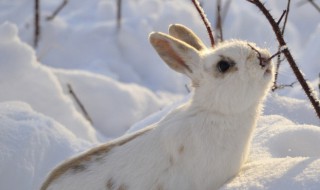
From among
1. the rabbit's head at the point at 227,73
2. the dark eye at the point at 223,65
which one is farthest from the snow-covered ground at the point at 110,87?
the dark eye at the point at 223,65

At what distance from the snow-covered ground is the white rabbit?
0.45 feet

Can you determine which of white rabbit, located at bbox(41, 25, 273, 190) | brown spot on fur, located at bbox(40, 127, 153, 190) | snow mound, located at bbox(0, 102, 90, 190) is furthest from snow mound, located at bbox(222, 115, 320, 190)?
snow mound, located at bbox(0, 102, 90, 190)

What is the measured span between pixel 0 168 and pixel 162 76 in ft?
13.4

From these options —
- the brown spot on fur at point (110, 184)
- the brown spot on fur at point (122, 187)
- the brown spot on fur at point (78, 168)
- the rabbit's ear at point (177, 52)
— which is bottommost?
the brown spot on fur at point (122, 187)

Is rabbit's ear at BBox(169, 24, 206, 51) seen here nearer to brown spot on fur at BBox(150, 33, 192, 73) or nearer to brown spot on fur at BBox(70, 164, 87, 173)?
brown spot on fur at BBox(150, 33, 192, 73)

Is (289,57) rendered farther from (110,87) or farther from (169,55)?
(110,87)

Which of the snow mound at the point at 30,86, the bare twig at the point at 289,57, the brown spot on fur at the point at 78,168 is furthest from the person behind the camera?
the snow mound at the point at 30,86

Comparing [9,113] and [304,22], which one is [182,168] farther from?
[304,22]

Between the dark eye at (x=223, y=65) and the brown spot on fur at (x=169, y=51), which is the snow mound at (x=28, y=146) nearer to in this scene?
the brown spot on fur at (x=169, y=51)

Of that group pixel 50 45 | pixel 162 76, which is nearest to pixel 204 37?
pixel 162 76

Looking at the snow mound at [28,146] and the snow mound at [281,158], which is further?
the snow mound at [28,146]

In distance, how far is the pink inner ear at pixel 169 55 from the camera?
257 cm

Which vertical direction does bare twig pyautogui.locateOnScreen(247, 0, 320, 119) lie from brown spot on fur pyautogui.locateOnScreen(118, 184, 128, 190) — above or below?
above

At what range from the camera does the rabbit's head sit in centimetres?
238
